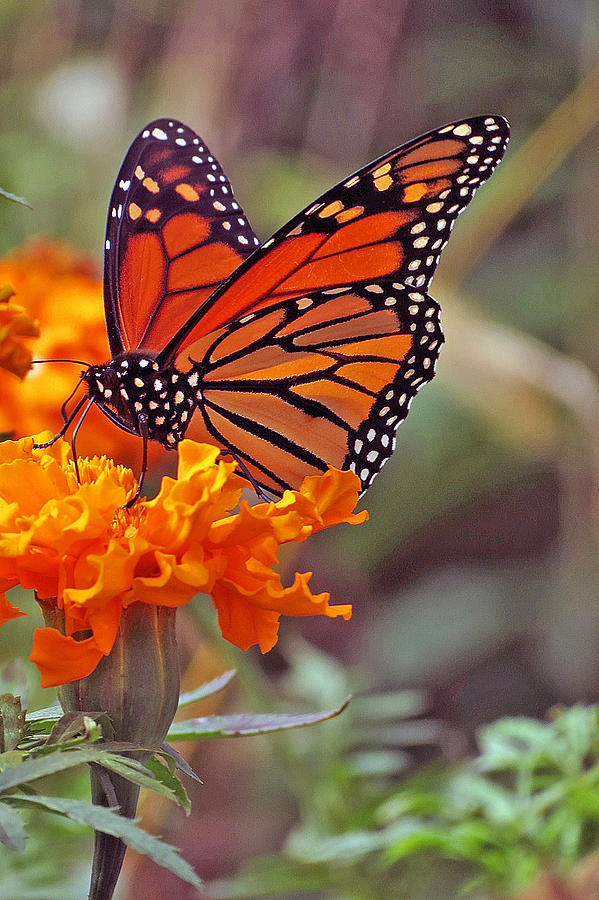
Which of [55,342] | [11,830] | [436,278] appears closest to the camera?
[11,830]

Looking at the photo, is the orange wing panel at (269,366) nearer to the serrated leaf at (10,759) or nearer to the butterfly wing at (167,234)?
the butterfly wing at (167,234)

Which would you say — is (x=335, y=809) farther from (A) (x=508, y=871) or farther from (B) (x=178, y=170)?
(B) (x=178, y=170)

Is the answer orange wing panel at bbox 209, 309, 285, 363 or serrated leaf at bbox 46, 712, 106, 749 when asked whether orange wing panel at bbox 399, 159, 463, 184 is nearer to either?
orange wing panel at bbox 209, 309, 285, 363

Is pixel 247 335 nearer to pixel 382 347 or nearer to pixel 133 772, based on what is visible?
pixel 382 347

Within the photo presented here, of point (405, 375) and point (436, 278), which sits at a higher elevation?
point (436, 278)

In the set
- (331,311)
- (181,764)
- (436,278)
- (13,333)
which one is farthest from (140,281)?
(436,278)
